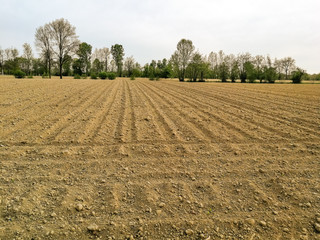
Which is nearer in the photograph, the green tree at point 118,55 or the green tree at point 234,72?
the green tree at point 234,72

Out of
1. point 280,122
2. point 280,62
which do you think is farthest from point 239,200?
point 280,62

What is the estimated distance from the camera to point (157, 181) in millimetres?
3355

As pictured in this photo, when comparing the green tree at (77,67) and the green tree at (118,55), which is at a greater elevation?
the green tree at (118,55)

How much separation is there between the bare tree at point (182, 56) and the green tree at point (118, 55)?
30.0 metres

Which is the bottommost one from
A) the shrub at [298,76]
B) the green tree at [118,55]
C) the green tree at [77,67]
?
the shrub at [298,76]

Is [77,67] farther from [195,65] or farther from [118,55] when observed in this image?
[195,65]

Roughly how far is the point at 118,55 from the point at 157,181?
272 ft

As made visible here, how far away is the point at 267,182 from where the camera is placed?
11.0 ft

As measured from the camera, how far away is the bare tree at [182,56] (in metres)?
57.6

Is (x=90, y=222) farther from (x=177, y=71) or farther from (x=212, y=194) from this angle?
(x=177, y=71)

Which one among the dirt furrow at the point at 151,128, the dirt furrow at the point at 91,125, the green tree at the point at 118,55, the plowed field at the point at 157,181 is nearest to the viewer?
the plowed field at the point at 157,181

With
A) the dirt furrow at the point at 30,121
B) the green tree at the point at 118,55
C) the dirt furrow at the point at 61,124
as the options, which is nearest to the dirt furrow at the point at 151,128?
the dirt furrow at the point at 61,124

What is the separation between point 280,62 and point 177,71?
42358 mm

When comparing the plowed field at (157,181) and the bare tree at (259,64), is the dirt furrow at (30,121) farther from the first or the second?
the bare tree at (259,64)
